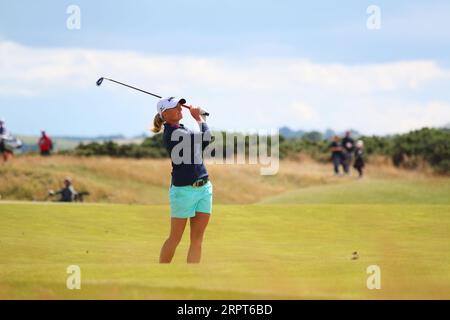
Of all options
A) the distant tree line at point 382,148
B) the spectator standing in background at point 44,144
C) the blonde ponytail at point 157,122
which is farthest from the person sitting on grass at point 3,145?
the blonde ponytail at point 157,122

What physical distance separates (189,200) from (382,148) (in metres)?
57.9

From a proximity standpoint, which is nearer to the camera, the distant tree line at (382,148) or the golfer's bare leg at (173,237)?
the golfer's bare leg at (173,237)

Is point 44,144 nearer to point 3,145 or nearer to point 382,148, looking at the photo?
point 3,145

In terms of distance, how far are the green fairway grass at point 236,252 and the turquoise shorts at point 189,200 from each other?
2.57 ft

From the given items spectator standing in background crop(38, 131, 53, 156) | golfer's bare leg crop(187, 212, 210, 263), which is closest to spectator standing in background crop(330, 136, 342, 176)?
spectator standing in background crop(38, 131, 53, 156)

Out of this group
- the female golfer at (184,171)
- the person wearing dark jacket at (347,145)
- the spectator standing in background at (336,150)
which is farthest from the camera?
the person wearing dark jacket at (347,145)

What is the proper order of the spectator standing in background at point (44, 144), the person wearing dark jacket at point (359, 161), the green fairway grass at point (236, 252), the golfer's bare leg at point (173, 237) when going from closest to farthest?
the green fairway grass at point (236, 252) < the golfer's bare leg at point (173, 237) < the person wearing dark jacket at point (359, 161) < the spectator standing in background at point (44, 144)

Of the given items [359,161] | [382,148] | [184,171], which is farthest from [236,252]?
[382,148]

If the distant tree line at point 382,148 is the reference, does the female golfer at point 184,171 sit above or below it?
below

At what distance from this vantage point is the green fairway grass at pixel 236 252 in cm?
1092

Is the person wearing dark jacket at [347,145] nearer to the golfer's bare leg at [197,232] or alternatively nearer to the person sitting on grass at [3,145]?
the person sitting on grass at [3,145]

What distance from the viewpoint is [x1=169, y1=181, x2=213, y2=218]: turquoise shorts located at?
43.0ft

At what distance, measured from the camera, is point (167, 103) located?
1316 cm

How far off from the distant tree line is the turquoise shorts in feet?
137
